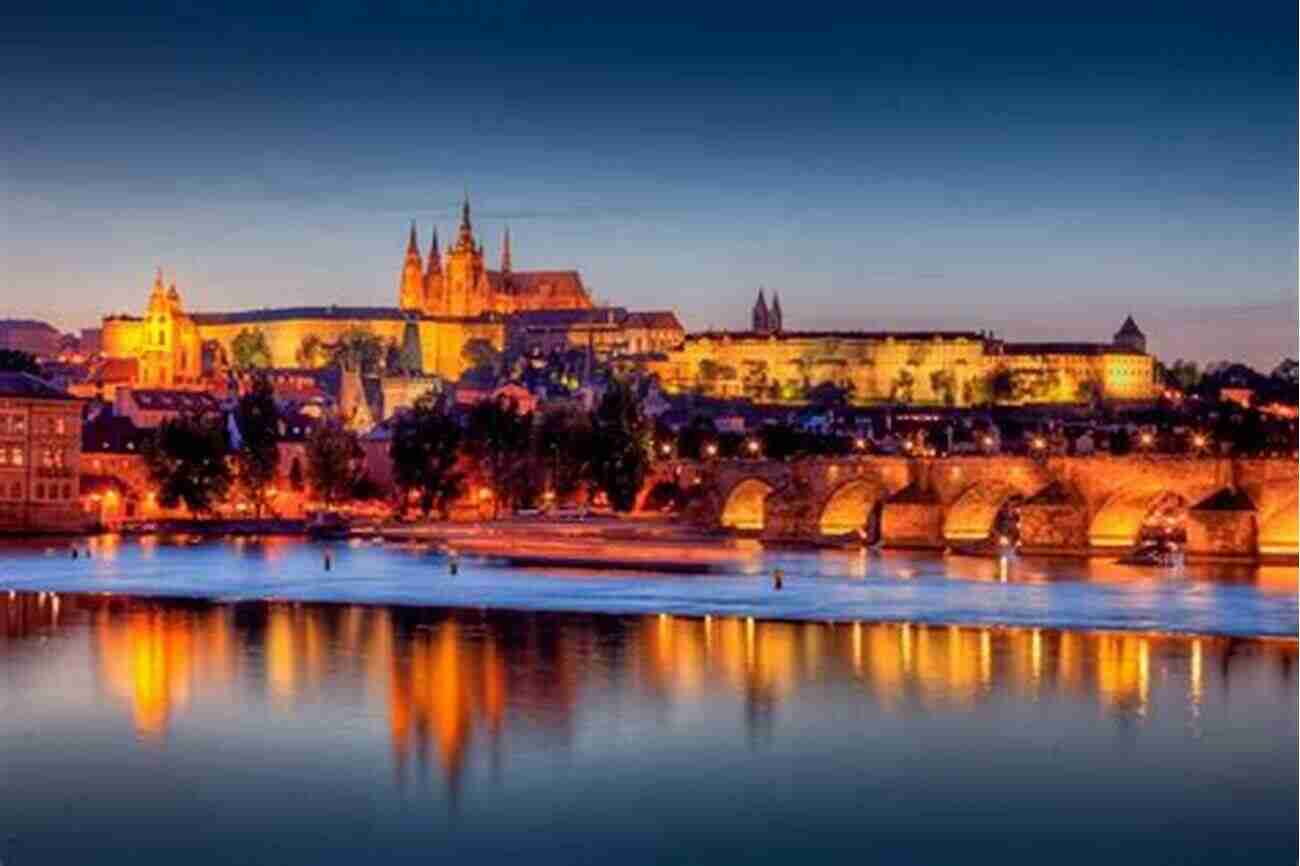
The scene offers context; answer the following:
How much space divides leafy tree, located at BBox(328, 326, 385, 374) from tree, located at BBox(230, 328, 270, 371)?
3.31 meters

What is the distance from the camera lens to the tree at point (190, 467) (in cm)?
5347

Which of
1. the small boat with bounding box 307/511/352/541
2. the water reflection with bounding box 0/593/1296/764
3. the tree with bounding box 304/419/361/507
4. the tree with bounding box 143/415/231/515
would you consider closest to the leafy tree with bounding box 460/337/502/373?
the tree with bounding box 304/419/361/507

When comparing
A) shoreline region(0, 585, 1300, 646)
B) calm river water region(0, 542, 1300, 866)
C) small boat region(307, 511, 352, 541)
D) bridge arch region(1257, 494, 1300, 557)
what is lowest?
calm river water region(0, 542, 1300, 866)

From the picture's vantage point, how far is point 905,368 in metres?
108

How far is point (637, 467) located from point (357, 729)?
37.2 meters

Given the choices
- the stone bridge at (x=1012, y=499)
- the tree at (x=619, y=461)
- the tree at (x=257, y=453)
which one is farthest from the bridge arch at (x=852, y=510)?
the tree at (x=257, y=453)

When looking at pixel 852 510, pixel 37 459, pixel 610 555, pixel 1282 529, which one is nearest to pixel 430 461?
pixel 37 459

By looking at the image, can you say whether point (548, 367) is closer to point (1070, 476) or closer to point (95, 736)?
point (1070, 476)

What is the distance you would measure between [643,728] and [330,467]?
37201 mm

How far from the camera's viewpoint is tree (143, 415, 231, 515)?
53.5 meters

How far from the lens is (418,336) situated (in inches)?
4658

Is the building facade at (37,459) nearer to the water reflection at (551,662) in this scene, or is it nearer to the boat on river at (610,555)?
the boat on river at (610,555)

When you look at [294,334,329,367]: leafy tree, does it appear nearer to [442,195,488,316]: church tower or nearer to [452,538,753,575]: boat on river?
[442,195,488,316]: church tower

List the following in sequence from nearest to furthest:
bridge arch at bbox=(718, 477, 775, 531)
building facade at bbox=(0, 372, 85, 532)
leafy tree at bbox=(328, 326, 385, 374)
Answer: building facade at bbox=(0, 372, 85, 532), bridge arch at bbox=(718, 477, 775, 531), leafy tree at bbox=(328, 326, 385, 374)
